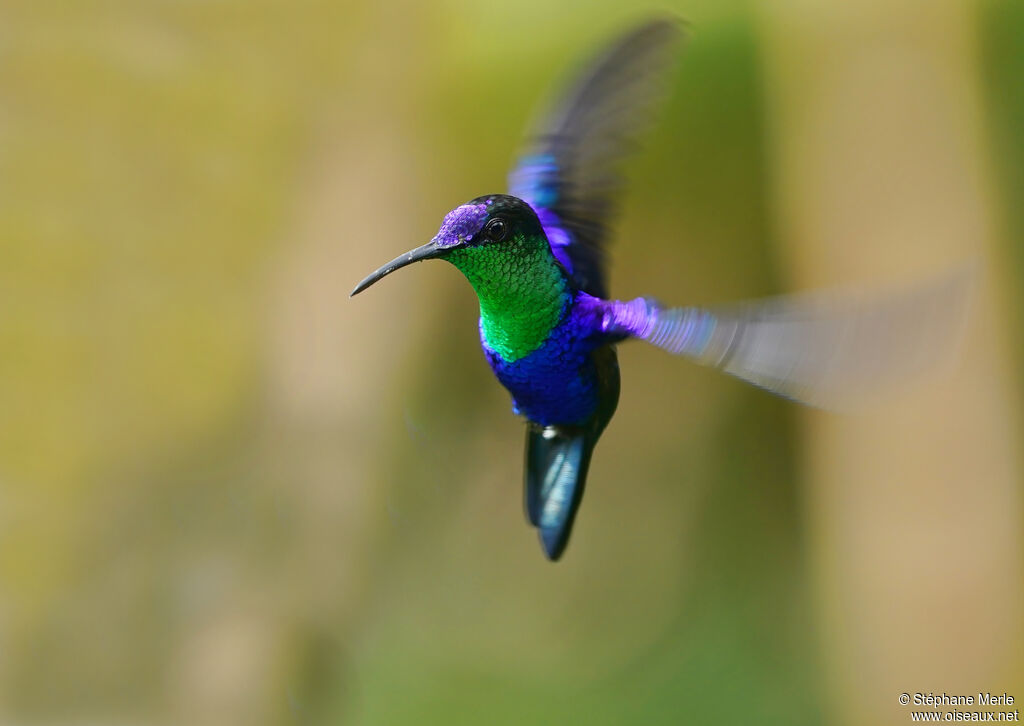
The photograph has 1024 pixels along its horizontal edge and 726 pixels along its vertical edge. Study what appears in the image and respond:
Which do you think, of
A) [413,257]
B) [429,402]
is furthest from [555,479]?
[429,402]

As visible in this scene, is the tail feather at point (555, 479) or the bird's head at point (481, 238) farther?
the tail feather at point (555, 479)

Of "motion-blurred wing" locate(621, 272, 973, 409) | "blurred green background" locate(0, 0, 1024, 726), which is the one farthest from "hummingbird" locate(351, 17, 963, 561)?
"blurred green background" locate(0, 0, 1024, 726)

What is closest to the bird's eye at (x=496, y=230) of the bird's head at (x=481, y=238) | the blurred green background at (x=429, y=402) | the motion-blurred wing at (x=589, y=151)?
the bird's head at (x=481, y=238)

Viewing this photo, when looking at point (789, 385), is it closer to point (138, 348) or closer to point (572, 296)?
point (572, 296)

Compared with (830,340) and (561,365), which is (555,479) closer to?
(561,365)

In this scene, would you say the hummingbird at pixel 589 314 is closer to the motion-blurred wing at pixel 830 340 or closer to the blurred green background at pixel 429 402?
the motion-blurred wing at pixel 830 340

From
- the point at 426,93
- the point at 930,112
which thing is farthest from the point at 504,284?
the point at 426,93

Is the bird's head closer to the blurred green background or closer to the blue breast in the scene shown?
the blue breast
